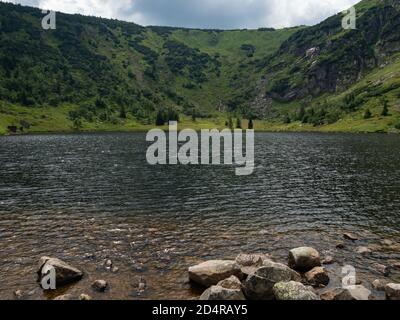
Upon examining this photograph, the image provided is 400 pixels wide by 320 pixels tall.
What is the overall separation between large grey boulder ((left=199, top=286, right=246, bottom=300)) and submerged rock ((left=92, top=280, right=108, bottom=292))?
7094mm

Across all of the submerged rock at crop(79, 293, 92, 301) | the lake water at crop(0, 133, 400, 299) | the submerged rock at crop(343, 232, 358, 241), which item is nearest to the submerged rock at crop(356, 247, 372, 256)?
the lake water at crop(0, 133, 400, 299)

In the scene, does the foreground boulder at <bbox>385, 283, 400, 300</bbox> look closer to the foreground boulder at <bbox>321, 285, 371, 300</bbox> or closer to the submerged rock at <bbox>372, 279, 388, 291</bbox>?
the submerged rock at <bbox>372, 279, 388, 291</bbox>

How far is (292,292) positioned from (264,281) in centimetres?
210

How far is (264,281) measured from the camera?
922 inches

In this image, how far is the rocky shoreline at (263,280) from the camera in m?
22.3

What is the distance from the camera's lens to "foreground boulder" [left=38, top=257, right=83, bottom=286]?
2552cm

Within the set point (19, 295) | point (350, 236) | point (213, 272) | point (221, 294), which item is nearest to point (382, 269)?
point (350, 236)

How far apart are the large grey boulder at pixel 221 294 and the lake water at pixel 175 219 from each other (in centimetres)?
260

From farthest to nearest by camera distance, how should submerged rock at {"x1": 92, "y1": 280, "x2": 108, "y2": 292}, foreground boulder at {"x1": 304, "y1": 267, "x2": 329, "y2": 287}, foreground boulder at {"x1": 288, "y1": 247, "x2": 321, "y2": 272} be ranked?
foreground boulder at {"x1": 288, "y1": 247, "x2": 321, "y2": 272}
foreground boulder at {"x1": 304, "y1": 267, "x2": 329, "y2": 287}
submerged rock at {"x1": 92, "y1": 280, "x2": 108, "y2": 292}

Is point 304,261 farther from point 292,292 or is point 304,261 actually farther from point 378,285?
point 292,292

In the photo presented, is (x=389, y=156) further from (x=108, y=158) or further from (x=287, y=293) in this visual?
(x=287, y=293)

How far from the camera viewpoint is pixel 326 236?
35.5m

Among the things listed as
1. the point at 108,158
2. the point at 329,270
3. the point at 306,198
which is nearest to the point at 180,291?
the point at 329,270

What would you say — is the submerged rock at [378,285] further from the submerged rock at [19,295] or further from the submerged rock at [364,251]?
the submerged rock at [19,295]
